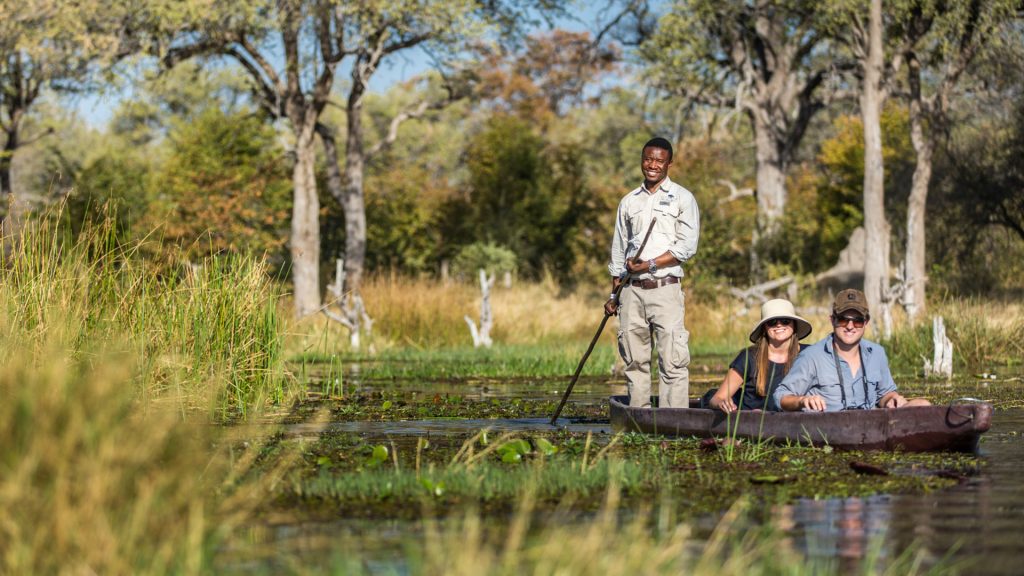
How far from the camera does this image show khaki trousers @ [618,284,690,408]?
1036cm

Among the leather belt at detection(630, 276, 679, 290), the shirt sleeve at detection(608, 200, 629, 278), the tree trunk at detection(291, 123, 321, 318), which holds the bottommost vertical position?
the leather belt at detection(630, 276, 679, 290)

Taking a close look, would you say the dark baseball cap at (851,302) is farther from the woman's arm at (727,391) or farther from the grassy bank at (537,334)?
the grassy bank at (537,334)

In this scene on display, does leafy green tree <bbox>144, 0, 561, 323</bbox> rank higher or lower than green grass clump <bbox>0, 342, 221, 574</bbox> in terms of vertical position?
higher

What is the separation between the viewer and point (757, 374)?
9750mm

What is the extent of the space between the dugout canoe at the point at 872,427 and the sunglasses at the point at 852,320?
62 cm

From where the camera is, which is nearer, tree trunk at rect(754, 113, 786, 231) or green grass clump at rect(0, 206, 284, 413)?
green grass clump at rect(0, 206, 284, 413)

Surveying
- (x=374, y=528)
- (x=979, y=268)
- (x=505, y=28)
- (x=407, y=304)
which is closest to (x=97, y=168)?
(x=505, y=28)

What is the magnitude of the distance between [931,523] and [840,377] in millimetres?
3029

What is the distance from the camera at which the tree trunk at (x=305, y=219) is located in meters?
32.2

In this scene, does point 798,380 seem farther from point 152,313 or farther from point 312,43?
point 312,43

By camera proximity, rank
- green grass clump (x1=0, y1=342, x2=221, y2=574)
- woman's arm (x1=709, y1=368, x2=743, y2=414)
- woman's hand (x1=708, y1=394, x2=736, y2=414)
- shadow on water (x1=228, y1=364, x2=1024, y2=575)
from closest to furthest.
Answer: green grass clump (x1=0, y1=342, x2=221, y2=574) → shadow on water (x1=228, y1=364, x2=1024, y2=575) → woman's hand (x1=708, y1=394, x2=736, y2=414) → woman's arm (x1=709, y1=368, x2=743, y2=414)

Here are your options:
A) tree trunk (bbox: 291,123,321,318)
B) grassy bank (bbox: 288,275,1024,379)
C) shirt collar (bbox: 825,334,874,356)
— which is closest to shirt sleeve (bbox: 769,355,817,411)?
shirt collar (bbox: 825,334,874,356)

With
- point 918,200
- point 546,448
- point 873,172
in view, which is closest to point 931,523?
point 546,448

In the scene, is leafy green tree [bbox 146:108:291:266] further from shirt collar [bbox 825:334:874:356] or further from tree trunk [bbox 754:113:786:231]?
shirt collar [bbox 825:334:874:356]
